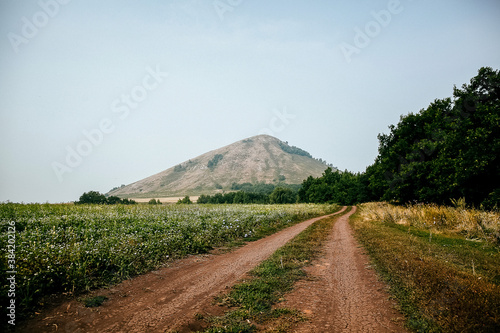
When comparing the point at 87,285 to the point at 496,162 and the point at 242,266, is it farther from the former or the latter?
the point at 496,162

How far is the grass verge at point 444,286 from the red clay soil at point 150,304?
186 inches

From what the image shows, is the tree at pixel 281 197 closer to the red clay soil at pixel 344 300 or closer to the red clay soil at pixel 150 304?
the red clay soil at pixel 344 300

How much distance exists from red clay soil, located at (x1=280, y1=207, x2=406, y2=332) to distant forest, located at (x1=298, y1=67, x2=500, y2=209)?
15.2 metres

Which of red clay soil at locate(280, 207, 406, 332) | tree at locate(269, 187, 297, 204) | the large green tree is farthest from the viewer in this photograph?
tree at locate(269, 187, 297, 204)

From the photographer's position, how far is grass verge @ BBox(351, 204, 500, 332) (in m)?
4.41

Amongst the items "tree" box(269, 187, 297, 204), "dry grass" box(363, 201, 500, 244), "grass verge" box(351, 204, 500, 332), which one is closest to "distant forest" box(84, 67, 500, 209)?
"dry grass" box(363, 201, 500, 244)

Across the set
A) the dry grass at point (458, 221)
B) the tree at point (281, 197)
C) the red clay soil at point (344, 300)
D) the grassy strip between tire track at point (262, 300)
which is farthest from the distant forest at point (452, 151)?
the tree at point (281, 197)

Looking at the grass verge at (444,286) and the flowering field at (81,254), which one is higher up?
the flowering field at (81,254)

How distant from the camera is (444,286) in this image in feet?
19.2

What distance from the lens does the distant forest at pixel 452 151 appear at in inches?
703

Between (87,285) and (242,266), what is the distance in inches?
199

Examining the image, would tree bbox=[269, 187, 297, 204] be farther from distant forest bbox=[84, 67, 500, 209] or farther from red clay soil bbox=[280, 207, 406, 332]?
red clay soil bbox=[280, 207, 406, 332]

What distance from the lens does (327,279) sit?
7.53 metres

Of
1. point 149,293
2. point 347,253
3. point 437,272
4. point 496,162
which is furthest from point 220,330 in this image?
point 496,162
